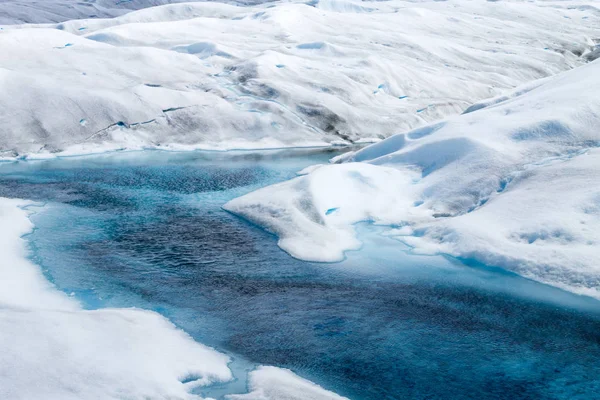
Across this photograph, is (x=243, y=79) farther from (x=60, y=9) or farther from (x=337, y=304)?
(x=60, y=9)

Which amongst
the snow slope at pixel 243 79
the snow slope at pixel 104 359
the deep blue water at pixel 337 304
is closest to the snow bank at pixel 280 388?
the snow slope at pixel 104 359

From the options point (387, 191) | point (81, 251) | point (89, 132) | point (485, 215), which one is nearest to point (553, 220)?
point (485, 215)

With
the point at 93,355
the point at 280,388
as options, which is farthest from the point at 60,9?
the point at 280,388

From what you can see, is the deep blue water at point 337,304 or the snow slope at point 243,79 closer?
the deep blue water at point 337,304

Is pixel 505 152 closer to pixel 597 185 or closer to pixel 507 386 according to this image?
pixel 597 185

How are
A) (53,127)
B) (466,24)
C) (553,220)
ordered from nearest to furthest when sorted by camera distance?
(553,220) → (53,127) → (466,24)

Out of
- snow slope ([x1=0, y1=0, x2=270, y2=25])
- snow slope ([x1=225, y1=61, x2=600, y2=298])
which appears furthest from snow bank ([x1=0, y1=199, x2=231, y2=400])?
snow slope ([x1=0, y1=0, x2=270, y2=25])

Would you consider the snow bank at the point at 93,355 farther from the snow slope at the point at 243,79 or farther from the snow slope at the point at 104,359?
the snow slope at the point at 243,79
